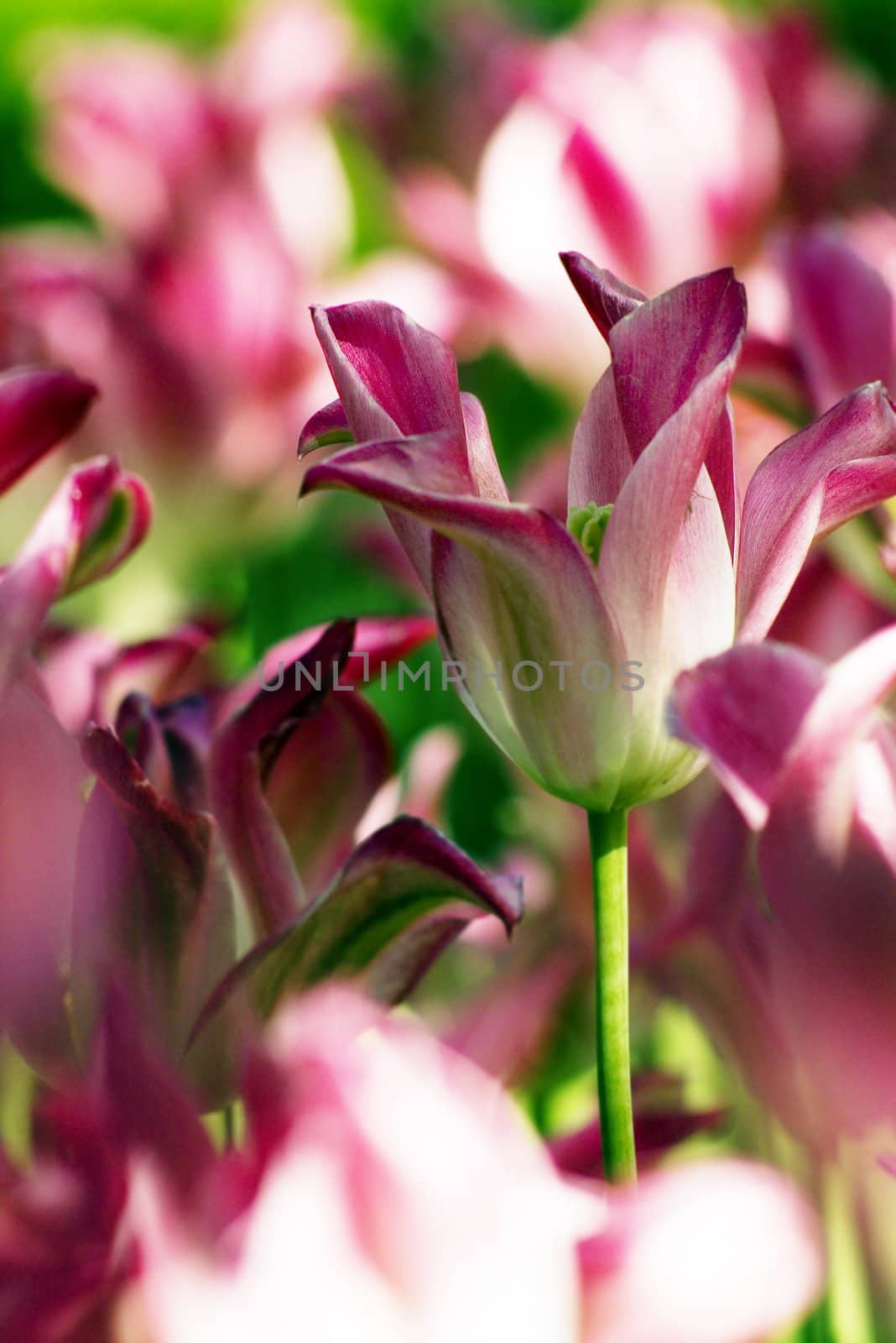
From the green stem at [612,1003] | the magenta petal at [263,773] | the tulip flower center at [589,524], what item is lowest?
the green stem at [612,1003]

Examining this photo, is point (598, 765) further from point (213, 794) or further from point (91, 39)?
point (91, 39)

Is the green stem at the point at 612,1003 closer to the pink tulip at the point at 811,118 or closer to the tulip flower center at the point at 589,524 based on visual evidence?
the tulip flower center at the point at 589,524

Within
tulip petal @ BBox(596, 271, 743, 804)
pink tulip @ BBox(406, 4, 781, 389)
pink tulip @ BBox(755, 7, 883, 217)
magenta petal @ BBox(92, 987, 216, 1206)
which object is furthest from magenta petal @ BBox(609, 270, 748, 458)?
pink tulip @ BBox(755, 7, 883, 217)

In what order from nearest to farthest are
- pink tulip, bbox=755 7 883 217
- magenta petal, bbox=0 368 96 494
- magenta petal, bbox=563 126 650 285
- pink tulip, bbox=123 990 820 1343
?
pink tulip, bbox=123 990 820 1343
magenta petal, bbox=0 368 96 494
magenta petal, bbox=563 126 650 285
pink tulip, bbox=755 7 883 217

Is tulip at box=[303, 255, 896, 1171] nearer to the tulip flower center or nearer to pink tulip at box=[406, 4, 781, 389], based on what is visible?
the tulip flower center

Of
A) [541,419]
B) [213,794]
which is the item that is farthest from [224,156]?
[213,794]

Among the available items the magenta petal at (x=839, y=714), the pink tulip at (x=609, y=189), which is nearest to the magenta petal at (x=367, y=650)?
the magenta petal at (x=839, y=714)
